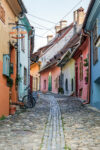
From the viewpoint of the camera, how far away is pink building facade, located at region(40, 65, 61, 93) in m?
28.5

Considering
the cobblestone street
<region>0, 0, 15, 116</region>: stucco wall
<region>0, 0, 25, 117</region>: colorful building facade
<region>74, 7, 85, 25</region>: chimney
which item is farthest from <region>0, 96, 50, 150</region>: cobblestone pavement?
<region>74, 7, 85, 25</region>: chimney

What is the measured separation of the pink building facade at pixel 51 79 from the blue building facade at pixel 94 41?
14.4 meters

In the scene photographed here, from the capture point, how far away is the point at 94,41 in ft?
39.3

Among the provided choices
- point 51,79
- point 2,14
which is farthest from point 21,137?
point 51,79

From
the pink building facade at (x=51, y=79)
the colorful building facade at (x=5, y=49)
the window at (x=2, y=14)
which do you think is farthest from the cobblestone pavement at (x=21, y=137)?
the pink building facade at (x=51, y=79)

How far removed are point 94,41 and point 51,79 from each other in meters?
19.7

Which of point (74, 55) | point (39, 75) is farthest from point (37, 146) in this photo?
point (39, 75)

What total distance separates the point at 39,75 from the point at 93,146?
34.2 metres

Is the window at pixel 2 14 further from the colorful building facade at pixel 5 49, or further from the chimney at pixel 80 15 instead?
the chimney at pixel 80 15

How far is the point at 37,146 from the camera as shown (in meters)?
4.87

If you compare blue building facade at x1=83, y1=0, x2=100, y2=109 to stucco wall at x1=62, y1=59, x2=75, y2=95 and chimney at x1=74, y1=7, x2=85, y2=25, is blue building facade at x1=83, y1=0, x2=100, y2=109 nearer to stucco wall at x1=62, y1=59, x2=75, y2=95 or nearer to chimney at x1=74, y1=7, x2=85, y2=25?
stucco wall at x1=62, y1=59, x2=75, y2=95

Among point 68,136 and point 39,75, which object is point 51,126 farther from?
point 39,75

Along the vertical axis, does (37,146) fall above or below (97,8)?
below

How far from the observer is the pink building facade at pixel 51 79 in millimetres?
28469
